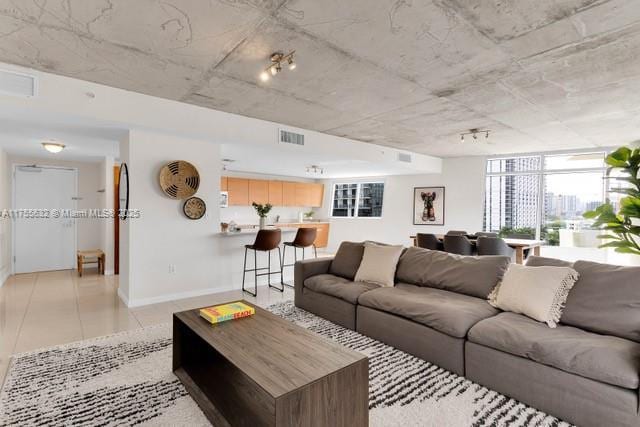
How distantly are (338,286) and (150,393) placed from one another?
1.94 m

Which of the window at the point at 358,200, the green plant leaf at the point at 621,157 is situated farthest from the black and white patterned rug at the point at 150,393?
the window at the point at 358,200

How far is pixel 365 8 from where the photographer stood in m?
2.04

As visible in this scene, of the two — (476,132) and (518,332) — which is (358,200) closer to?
(476,132)

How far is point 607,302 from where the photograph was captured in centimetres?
221

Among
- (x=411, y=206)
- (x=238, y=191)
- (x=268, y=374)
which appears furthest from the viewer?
(x=238, y=191)

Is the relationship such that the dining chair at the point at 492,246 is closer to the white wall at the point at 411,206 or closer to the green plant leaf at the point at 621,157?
the white wall at the point at 411,206

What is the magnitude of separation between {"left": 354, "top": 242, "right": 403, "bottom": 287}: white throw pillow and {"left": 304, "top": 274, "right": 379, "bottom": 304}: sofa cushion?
90 millimetres

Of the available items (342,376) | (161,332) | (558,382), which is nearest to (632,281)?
(558,382)

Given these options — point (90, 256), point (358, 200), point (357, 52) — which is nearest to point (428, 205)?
point (358, 200)

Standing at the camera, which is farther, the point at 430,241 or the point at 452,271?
the point at 430,241

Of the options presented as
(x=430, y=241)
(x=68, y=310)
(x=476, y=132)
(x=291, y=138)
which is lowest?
(x=68, y=310)

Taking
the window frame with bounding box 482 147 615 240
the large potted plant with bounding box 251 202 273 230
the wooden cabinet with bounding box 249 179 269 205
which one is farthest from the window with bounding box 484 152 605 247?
the wooden cabinet with bounding box 249 179 269 205

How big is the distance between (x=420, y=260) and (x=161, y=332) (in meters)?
2.77

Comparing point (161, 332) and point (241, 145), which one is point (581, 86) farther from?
point (161, 332)
